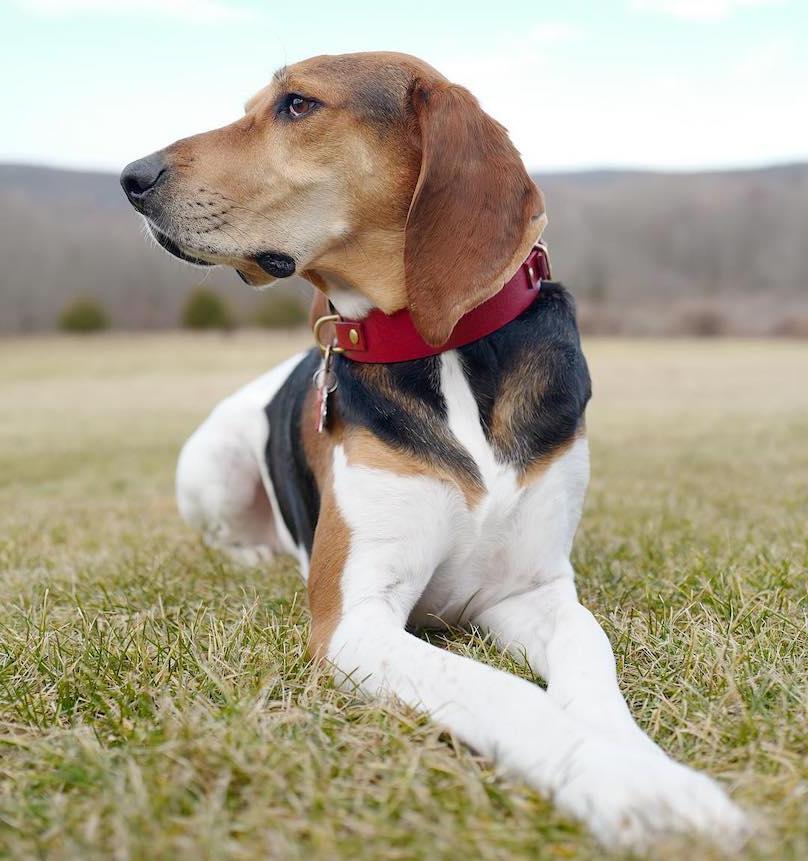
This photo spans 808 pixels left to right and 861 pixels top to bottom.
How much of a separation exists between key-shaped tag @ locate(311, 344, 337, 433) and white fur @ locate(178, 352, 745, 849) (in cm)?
19

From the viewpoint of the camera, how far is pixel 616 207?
139ft

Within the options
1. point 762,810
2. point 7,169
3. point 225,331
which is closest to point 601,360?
point 225,331

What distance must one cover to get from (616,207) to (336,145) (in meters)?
41.1

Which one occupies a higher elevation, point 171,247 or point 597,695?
point 171,247

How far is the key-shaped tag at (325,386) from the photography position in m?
3.33

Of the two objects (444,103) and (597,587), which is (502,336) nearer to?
(444,103)

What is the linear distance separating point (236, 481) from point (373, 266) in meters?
2.11

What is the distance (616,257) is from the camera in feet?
129

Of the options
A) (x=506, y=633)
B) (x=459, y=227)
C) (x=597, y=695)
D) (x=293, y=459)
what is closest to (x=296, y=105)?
(x=459, y=227)

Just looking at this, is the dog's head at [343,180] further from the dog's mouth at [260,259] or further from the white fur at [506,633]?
the white fur at [506,633]

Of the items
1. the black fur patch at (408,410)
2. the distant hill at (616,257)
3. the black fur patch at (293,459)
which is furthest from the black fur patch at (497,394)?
the distant hill at (616,257)

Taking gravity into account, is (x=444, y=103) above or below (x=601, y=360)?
above

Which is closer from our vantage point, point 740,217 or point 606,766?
point 606,766

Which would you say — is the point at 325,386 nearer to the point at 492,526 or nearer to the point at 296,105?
the point at 492,526
